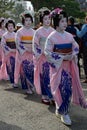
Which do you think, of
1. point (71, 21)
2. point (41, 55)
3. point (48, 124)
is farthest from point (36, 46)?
point (71, 21)

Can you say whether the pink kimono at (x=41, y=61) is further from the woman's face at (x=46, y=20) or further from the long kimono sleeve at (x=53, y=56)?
the long kimono sleeve at (x=53, y=56)

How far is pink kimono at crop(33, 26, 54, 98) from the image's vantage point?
22.8 ft

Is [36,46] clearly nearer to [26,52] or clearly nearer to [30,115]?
[26,52]

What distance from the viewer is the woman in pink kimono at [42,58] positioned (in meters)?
6.93

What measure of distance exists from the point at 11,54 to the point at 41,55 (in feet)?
7.41

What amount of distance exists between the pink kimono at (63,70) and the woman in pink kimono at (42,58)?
0.99 meters

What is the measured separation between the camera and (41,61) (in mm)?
7039

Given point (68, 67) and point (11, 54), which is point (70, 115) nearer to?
point (68, 67)

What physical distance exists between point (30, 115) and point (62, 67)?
1.04 m

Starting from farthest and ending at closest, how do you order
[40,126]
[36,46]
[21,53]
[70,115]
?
[21,53] → [36,46] → [70,115] → [40,126]

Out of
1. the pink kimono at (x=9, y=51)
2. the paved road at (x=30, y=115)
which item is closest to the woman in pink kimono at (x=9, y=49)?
the pink kimono at (x=9, y=51)

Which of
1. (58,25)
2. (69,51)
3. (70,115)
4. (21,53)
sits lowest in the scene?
(70,115)

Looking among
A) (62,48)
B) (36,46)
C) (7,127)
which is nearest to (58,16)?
(62,48)

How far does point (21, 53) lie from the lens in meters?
8.05
